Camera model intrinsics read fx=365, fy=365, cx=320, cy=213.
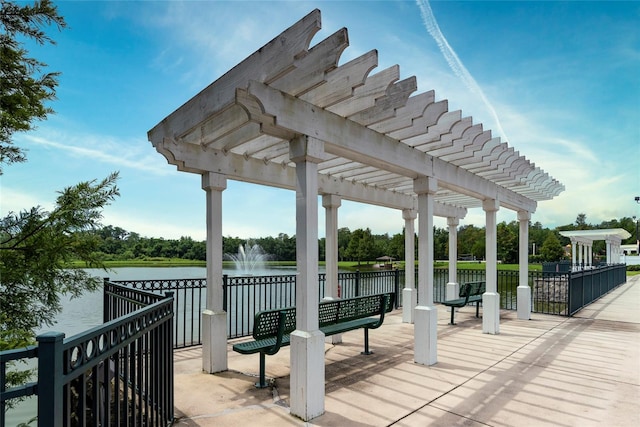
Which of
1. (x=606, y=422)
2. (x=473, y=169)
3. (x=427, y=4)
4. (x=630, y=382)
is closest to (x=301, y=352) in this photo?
(x=606, y=422)

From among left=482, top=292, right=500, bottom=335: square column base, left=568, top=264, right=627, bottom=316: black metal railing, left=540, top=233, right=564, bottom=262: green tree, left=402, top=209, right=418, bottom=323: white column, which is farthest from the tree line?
left=568, top=264, right=627, bottom=316: black metal railing

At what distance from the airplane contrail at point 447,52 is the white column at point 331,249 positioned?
3.78 meters

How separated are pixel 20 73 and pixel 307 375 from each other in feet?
16.5

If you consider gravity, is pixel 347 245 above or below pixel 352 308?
below

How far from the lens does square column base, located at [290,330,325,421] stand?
11.8 ft

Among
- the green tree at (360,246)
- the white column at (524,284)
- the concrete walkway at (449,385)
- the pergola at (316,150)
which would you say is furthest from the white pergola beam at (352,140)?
the green tree at (360,246)

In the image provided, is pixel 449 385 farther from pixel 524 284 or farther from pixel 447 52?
pixel 447 52

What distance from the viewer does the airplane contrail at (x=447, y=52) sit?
848 cm

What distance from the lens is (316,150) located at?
384 cm

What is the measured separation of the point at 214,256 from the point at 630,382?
5659 millimetres

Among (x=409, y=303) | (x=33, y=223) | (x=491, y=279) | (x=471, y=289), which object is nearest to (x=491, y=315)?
(x=491, y=279)

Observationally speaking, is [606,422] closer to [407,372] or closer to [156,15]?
[407,372]

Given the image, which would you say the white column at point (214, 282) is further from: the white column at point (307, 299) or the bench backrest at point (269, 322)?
the white column at point (307, 299)

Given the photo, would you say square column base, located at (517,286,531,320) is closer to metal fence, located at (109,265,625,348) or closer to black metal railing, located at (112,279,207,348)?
metal fence, located at (109,265,625,348)
